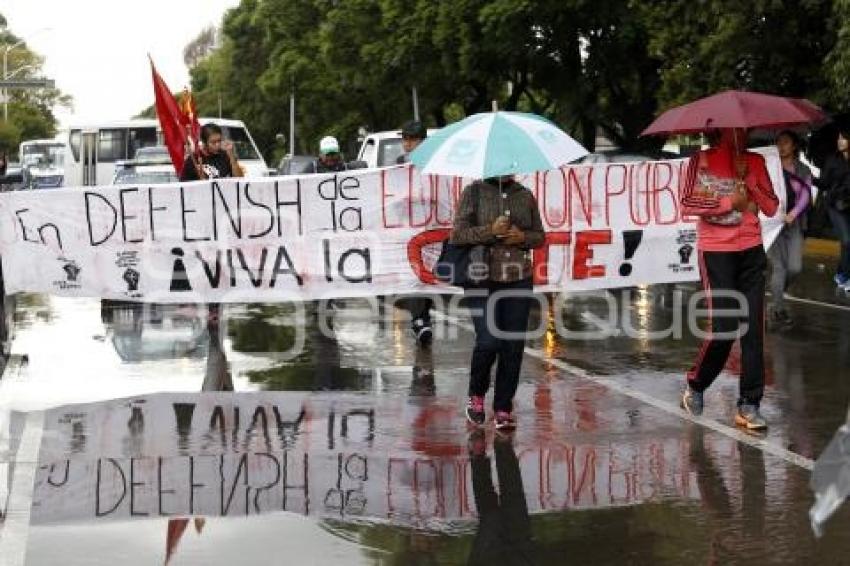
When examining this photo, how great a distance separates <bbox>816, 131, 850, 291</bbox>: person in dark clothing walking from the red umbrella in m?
6.62

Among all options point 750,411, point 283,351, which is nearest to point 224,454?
point 750,411

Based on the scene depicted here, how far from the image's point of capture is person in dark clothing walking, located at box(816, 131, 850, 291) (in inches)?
605

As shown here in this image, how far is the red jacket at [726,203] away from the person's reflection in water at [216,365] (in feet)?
11.6

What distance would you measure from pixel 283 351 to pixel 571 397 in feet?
10.4

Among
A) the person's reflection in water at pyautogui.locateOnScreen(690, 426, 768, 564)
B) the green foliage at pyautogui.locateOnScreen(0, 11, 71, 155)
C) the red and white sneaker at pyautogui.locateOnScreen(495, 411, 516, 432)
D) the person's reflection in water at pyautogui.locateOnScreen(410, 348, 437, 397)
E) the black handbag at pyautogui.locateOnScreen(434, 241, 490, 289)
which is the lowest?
the person's reflection in water at pyautogui.locateOnScreen(690, 426, 768, 564)

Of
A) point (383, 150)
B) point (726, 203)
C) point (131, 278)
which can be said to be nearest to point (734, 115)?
point (726, 203)

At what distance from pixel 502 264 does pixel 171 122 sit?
509 cm

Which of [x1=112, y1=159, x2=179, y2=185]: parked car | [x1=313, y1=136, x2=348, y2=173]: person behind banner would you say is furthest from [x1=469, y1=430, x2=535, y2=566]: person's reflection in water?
[x1=112, y1=159, x2=179, y2=185]: parked car

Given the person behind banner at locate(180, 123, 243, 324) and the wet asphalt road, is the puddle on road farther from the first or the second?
the person behind banner at locate(180, 123, 243, 324)

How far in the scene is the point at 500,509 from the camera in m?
6.85

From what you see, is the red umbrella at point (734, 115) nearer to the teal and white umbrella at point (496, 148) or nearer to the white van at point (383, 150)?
the teal and white umbrella at point (496, 148)

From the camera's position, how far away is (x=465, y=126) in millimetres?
8688

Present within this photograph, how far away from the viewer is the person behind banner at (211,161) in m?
12.5

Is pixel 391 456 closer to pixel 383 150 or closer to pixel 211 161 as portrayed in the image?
pixel 211 161
